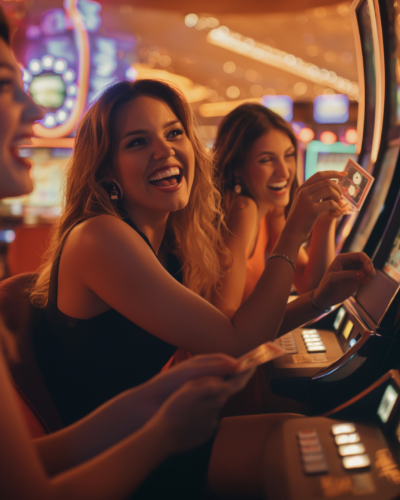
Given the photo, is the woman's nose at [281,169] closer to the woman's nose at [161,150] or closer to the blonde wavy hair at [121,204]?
the blonde wavy hair at [121,204]

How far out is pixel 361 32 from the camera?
1659mm

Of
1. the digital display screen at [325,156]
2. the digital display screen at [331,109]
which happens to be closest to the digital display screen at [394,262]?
the digital display screen at [325,156]

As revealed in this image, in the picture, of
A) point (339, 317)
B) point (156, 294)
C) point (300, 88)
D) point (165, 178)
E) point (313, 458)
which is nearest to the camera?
point (313, 458)

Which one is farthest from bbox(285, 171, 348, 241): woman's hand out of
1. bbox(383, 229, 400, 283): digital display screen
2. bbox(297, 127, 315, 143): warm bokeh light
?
bbox(297, 127, 315, 143): warm bokeh light

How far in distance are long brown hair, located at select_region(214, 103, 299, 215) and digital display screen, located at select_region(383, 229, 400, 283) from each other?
1.78ft

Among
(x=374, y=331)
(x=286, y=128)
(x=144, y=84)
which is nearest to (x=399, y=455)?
(x=374, y=331)

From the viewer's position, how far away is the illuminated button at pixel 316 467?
27.6 inches

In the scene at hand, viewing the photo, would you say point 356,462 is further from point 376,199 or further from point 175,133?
point 376,199

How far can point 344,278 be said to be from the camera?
1.19 meters

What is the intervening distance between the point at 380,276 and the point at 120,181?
754 mm

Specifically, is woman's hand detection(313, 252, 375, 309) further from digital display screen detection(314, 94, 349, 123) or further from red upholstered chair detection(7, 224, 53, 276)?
digital display screen detection(314, 94, 349, 123)

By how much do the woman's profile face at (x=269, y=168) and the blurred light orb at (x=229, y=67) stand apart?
27.1ft

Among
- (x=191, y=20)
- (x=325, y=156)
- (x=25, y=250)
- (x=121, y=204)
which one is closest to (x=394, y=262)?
(x=121, y=204)

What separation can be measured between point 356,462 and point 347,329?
0.61m
